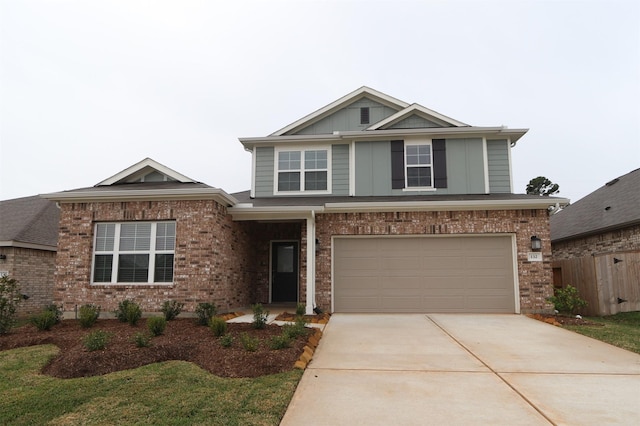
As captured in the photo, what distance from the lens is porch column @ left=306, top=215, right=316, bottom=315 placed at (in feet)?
35.4

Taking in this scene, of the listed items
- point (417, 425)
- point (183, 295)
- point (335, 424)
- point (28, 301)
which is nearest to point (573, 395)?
point (417, 425)

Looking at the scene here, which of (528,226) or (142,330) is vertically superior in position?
(528,226)

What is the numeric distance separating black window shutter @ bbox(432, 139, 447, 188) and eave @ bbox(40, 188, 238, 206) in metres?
6.28

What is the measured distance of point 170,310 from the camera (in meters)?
9.06

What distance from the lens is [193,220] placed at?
9945 mm

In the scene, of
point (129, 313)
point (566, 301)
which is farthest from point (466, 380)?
point (566, 301)

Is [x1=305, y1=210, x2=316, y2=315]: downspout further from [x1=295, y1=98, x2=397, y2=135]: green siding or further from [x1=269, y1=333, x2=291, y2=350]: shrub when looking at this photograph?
[x1=269, y1=333, x2=291, y2=350]: shrub

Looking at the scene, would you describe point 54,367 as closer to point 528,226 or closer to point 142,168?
point 142,168

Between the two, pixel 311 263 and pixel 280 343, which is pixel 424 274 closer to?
pixel 311 263

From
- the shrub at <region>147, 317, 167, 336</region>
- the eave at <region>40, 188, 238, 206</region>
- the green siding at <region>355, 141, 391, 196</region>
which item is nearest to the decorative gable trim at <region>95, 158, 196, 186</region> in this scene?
the eave at <region>40, 188, 238, 206</region>

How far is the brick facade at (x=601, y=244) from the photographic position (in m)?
12.0

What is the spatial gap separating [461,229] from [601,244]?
585cm

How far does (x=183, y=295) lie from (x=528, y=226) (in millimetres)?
8892

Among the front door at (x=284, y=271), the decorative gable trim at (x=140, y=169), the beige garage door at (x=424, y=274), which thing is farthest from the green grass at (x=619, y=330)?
the decorative gable trim at (x=140, y=169)
